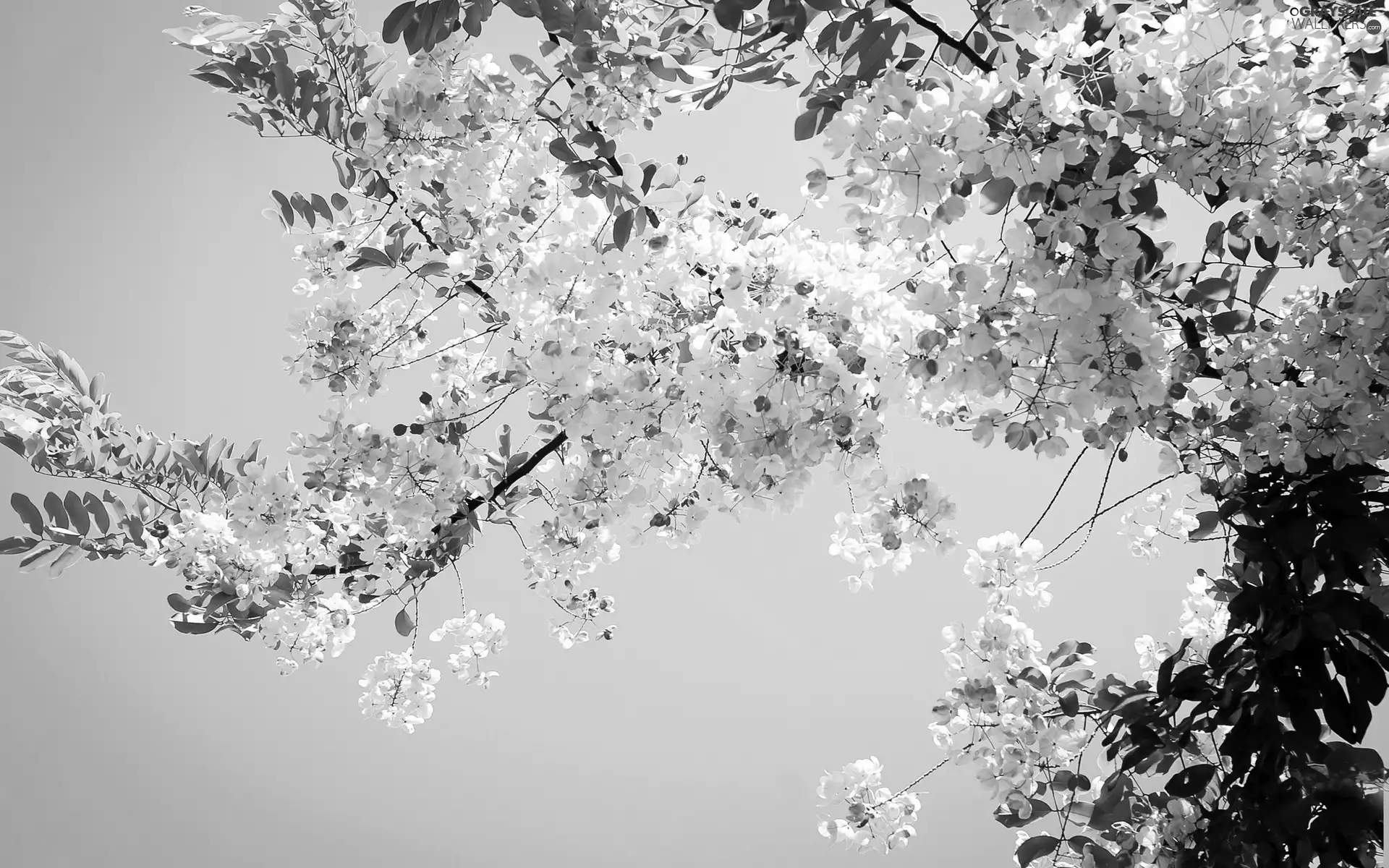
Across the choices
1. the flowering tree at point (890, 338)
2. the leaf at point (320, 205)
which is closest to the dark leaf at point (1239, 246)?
the flowering tree at point (890, 338)

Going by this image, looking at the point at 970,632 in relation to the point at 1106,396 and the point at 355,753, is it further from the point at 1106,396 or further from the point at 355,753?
the point at 355,753

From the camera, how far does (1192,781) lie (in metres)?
1.06

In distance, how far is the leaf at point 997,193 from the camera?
78 centimetres

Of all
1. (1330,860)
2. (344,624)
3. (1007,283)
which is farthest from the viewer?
(344,624)

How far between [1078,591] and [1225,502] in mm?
6199

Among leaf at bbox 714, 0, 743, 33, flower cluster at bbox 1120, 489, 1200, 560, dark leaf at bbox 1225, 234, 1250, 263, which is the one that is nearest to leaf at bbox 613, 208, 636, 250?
leaf at bbox 714, 0, 743, 33

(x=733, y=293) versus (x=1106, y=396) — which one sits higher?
(x=733, y=293)

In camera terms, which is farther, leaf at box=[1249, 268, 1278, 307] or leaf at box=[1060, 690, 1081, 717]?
leaf at box=[1060, 690, 1081, 717]

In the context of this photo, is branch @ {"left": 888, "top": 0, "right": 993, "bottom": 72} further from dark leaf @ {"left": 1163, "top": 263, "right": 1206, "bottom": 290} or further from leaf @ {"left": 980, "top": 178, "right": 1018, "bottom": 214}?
dark leaf @ {"left": 1163, "top": 263, "right": 1206, "bottom": 290}

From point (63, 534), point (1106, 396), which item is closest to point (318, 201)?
point (63, 534)

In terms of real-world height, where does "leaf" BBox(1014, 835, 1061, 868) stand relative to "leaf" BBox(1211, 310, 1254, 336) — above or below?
below

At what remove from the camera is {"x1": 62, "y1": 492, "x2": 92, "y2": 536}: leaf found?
4.15ft

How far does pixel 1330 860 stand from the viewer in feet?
3.03

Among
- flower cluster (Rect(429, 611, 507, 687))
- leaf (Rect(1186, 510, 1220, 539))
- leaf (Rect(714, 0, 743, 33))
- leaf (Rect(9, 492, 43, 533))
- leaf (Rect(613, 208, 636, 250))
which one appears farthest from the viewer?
flower cluster (Rect(429, 611, 507, 687))
